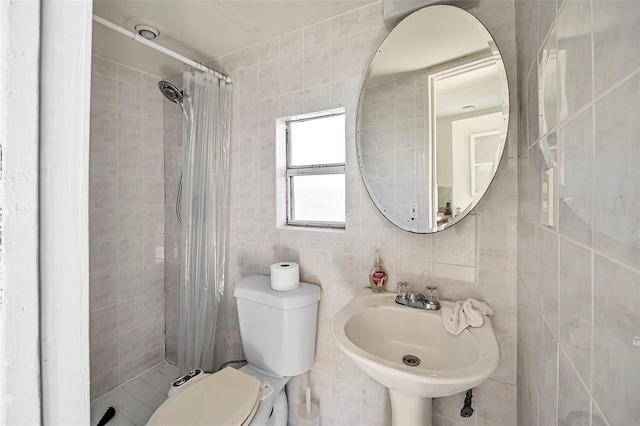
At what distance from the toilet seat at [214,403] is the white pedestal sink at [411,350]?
0.49 m

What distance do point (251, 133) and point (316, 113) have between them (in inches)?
16.8

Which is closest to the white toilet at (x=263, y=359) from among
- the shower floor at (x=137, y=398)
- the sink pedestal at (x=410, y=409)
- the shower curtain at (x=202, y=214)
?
the shower curtain at (x=202, y=214)

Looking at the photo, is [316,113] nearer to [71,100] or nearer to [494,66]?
[494,66]

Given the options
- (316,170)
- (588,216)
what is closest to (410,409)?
(588,216)

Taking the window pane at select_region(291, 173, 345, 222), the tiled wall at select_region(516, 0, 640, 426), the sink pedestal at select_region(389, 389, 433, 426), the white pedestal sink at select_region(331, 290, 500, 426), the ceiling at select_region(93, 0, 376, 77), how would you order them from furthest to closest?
the window pane at select_region(291, 173, 345, 222)
the ceiling at select_region(93, 0, 376, 77)
the sink pedestal at select_region(389, 389, 433, 426)
the white pedestal sink at select_region(331, 290, 500, 426)
the tiled wall at select_region(516, 0, 640, 426)

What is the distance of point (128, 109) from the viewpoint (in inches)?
72.1

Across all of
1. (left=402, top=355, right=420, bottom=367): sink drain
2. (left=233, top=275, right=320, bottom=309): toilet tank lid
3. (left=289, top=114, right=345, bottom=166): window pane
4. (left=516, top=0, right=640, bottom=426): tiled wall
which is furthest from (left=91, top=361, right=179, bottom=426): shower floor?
(left=516, top=0, right=640, bottom=426): tiled wall

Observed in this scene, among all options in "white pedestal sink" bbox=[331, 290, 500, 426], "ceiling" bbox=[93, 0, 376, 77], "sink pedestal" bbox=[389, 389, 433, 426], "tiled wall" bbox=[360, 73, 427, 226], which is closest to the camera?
"white pedestal sink" bbox=[331, 290, 500, 426]

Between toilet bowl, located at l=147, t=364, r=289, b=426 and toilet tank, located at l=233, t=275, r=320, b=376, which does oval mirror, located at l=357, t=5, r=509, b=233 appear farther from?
toilet bowl, located at l=147, t=364, r=289, b=426

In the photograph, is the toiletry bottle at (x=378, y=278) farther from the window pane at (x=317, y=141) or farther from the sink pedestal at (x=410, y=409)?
the window pane at (x=317, y=141)

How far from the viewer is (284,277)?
1.35 metres

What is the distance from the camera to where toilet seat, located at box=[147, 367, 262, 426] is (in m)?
1.01

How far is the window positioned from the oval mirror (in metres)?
0.28

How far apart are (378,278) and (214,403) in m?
0.81
